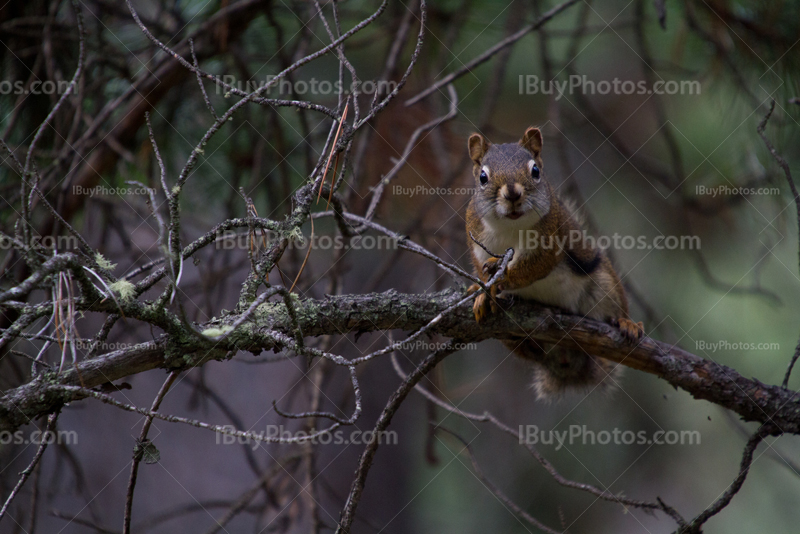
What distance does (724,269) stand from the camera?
13.7 ft

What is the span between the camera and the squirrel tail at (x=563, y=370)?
2.40 meters

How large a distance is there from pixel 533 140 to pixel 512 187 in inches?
17.9

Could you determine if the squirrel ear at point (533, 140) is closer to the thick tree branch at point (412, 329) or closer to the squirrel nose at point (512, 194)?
the squirrel nose at point (512, 194)

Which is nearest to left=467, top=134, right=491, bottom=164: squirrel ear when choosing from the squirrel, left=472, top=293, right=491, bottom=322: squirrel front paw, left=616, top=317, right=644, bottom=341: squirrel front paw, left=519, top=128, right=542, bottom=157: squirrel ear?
the squirrel

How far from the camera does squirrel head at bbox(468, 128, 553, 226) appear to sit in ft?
6.54

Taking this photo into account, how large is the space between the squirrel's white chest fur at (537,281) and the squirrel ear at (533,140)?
370mm

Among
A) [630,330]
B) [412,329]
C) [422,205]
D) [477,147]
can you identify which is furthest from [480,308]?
[422,205]

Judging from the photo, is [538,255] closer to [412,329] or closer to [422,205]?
[412,329]

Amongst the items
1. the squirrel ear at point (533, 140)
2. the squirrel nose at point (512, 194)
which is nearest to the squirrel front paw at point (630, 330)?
the squirrel nose at point (512, 194)

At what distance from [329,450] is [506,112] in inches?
114

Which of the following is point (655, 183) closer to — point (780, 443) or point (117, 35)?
point (780, 443)

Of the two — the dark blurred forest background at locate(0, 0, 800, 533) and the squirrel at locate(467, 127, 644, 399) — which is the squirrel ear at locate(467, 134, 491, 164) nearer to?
the squirrel at locate(467, 127, 644, 399)

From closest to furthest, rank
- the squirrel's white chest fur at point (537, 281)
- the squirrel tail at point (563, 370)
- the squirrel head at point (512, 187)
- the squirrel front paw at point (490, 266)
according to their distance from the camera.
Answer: the squirrel front paw at point (490, 266) → the squirrel head at point (512, 187) → the squirrel's white chest fur at point (537, 281) → the squirrel tail at point (563, 370)

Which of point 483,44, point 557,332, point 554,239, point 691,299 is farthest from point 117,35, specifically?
point 691,299
